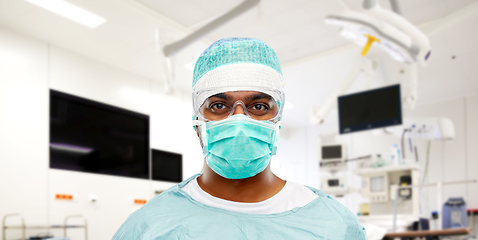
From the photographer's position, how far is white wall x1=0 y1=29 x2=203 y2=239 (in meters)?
3.79

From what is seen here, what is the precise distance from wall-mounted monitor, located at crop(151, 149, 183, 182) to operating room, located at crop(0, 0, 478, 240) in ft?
0.06

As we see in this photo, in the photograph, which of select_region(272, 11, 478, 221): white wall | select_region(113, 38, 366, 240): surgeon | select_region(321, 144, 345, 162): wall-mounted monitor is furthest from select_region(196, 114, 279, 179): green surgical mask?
select_region(272, 11, 478, 221): white wall

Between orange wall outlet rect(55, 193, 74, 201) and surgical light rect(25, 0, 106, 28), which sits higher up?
surgical light rect(25, 0, 106, 28)

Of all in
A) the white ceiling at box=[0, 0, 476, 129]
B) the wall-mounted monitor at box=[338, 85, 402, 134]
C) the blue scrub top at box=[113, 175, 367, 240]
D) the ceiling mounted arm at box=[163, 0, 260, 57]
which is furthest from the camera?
the wall-mounted monitor at box=[338, 85, 402, 134]

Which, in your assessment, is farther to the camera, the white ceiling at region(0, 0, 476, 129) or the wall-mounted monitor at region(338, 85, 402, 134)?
the wall-mounted monitor at region(338, 85, 402, 134)

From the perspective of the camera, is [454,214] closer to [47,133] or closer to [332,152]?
[332,152]

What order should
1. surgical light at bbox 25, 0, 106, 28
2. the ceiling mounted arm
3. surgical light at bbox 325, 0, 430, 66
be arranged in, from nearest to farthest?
surgical light at bbox 325, 0, 430, 66 → the ceiling mounted arm → surgical light at bbox 25, 0, 106, 28

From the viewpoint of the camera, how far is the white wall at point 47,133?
12.4 feet

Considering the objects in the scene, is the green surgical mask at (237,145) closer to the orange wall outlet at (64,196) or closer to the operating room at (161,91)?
the operating room at (161,91)

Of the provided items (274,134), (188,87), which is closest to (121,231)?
(274,134)

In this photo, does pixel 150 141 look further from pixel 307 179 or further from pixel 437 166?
pixel 437 166

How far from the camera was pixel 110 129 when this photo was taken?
4816 millimetres

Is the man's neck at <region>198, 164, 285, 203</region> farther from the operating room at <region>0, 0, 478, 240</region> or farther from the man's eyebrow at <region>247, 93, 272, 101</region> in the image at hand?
the operating room at <region>0, 0, 478, 240</region>

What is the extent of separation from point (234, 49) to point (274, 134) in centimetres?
25
